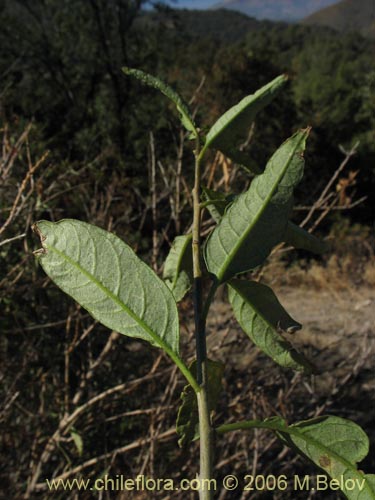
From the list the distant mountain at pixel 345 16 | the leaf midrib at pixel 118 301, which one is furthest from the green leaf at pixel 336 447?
the distant mountain at pixel 345 16

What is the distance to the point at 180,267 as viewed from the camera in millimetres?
605

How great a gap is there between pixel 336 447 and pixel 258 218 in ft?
0.84

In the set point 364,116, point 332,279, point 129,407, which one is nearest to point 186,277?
point 129,407

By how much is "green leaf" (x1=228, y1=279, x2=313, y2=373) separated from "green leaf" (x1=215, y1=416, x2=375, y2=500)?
7cm

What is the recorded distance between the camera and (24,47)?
823 centimetres

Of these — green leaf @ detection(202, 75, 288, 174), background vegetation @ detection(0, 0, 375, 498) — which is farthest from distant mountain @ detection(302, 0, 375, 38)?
green leaf @ detection(202, 75, 288, 174)

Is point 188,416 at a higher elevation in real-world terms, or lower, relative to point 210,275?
lower

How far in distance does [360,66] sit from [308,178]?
12163 mm

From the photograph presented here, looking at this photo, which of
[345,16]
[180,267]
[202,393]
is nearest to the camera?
[202,393]

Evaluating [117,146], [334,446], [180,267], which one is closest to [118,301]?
[180,267]

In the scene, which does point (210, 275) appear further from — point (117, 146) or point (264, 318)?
point (117, 146)

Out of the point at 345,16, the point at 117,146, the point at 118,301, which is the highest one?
the point at 345,16

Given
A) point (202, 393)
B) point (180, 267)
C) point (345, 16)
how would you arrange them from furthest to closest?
point (345, 16) → point (180, 267) → point (202, 393)

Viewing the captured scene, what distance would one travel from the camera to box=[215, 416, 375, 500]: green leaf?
498 mm
